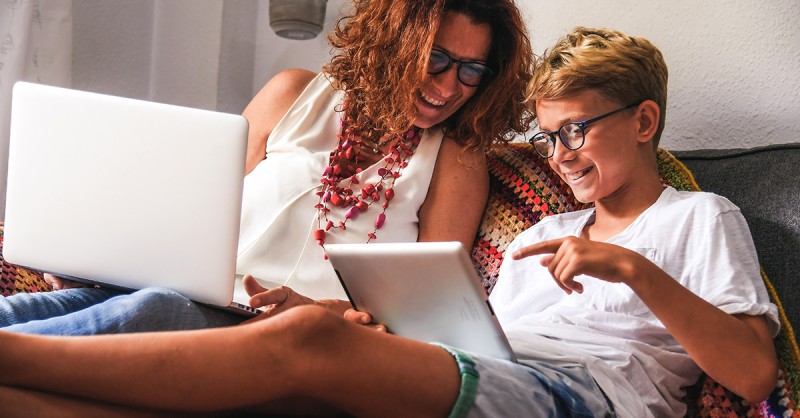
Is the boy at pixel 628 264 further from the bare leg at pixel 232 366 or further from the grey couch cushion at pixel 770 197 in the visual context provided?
the bare leg at pixel 232 366

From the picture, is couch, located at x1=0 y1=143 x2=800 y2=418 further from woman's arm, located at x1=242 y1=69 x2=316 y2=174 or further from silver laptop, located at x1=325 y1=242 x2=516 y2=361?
woman's arm, located at x1=242 y1=69 x2=316 y2=174

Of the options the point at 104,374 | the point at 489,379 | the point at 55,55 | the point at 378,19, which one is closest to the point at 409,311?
the point at 489,379

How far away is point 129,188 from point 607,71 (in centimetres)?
78

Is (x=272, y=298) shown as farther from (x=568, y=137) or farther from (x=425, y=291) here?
(x=568, y=137)

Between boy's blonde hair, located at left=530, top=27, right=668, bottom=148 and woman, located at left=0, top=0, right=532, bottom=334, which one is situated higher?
boy's blonde hair, located at left=530, top=27, right=668, bottom=148

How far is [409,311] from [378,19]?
781 mm

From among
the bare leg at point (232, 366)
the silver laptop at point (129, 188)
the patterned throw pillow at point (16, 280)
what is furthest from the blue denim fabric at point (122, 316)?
the patterned throw pillow at point (16, 280)

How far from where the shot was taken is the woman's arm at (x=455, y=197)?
162 cm

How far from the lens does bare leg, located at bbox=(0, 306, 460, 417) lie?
0.82 m

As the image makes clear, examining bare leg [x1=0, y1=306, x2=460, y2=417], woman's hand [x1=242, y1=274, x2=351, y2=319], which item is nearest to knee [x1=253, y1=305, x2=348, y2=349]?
bare leg [x1=0, y1=306, x2=460, y2=417]

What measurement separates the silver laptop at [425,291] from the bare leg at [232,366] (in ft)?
0.39

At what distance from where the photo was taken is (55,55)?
2219 millimetres

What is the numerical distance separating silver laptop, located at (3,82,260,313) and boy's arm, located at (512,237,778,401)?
0.40m

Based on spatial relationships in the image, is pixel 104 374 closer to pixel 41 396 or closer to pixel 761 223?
pixel 41 396
